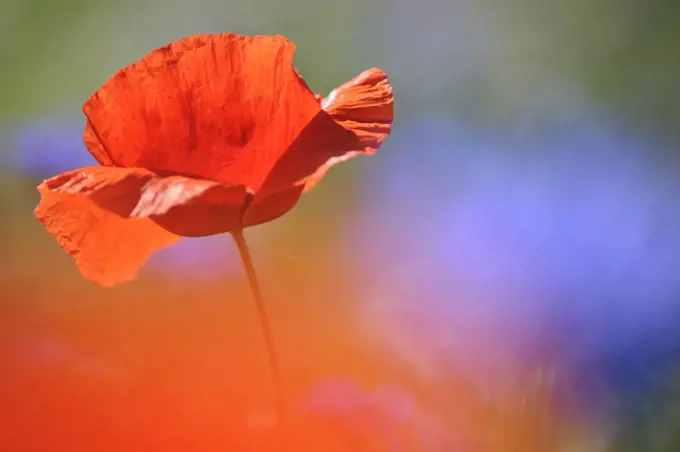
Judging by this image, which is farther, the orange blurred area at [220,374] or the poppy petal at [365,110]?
the orange blurred area at [220,374]

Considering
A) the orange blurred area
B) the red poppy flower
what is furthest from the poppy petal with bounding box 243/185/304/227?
the orange blurred area

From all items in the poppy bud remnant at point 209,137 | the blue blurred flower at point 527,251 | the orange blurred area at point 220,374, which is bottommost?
the orange blurred area at point 220,374

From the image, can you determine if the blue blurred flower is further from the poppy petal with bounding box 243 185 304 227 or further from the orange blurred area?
the poppy petal with bounding box 243 185 304 227

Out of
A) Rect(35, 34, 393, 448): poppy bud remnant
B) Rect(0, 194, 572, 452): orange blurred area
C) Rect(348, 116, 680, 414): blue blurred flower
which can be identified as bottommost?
Rect(0, 194, 572, 452): orange blurred area

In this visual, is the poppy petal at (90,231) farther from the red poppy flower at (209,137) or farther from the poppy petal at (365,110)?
the poppy petal at (365,110)

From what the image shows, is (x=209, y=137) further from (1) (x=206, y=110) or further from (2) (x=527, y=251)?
(2) (x=527, y=251)

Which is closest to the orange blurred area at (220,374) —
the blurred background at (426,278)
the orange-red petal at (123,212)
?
the blurred background at (426,278)

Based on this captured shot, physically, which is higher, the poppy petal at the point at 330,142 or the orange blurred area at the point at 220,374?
the poppy petal at the point at 330,142
